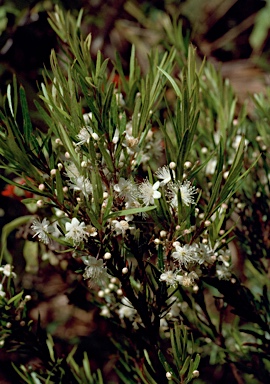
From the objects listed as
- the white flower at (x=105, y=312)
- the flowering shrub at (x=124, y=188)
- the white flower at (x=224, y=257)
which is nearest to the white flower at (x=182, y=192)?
the flowering shrub at (x=124, y=188)

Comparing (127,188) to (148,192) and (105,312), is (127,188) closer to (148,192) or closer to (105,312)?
(148,192)

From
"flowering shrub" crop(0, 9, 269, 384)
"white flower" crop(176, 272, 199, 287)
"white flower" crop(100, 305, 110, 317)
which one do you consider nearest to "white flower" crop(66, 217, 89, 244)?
"flowering shrub" crop(0, 9, 269, 384)

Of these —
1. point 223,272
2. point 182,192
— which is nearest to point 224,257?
point 223,272

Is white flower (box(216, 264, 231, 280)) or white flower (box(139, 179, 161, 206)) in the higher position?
white flower (box(139, 179, 161, 206))

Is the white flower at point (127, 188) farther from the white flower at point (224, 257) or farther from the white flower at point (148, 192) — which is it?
the white flower at point (224, 257)

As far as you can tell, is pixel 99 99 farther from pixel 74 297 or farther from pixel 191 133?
pixel 74 297

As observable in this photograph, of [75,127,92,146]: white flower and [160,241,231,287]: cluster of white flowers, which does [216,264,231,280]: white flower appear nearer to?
[160,241,231,287]: cluster of white flowers
